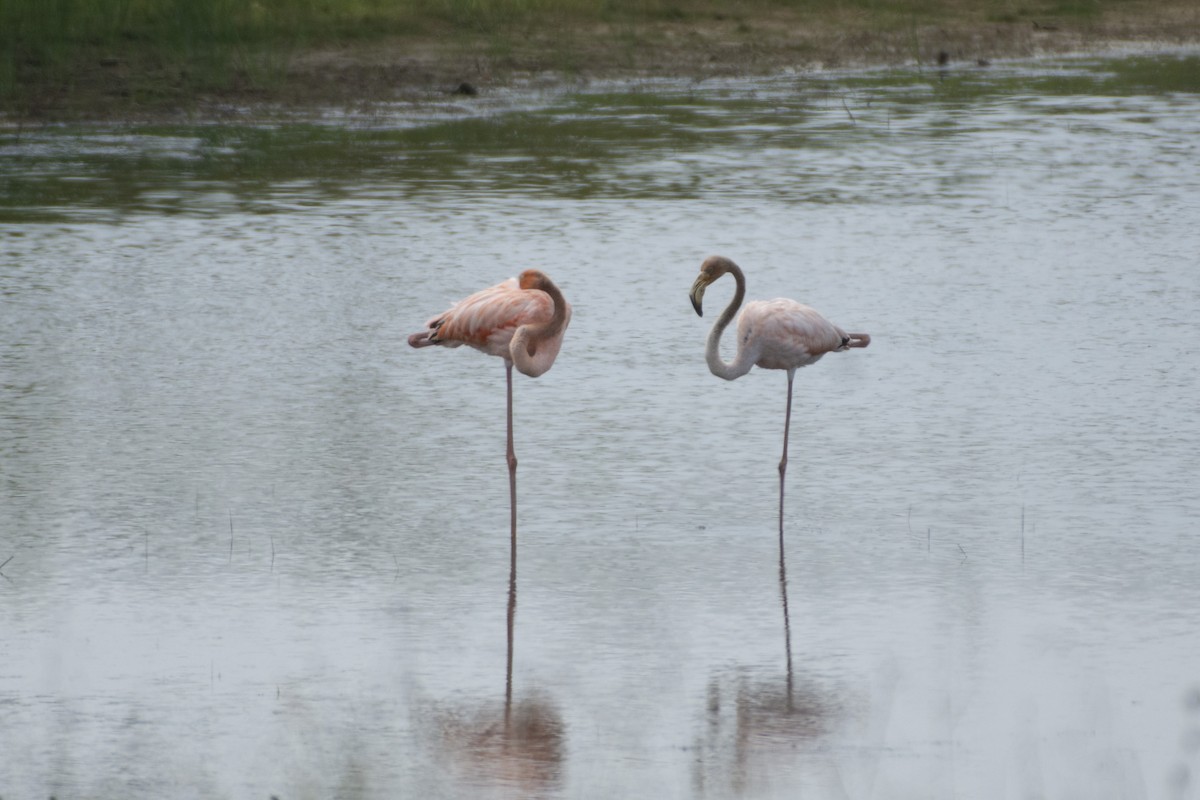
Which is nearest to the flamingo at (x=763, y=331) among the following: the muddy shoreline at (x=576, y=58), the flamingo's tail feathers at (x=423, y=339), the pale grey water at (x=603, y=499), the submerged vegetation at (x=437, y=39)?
the pale grey water at (x=603, y=499)

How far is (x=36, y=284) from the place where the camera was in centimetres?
1209

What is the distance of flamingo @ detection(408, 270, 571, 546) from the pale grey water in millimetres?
502

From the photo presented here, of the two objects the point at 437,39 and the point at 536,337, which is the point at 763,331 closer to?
the point at 536,337

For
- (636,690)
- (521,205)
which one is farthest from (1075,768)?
(521,205)

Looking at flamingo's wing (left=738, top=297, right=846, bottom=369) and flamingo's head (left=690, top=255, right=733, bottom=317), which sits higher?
flamingo's head (left=690, top=255, right=733, bottom=317)

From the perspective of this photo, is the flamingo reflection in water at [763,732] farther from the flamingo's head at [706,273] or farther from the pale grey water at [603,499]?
the flamingo's head at [706,273]

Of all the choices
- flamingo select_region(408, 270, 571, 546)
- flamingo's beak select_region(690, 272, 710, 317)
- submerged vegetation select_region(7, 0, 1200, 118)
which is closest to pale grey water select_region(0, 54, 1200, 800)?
flamingo select_region(408, 270, 571, 546)

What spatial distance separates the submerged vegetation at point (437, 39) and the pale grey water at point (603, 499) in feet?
15.4

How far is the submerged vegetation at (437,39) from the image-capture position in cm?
2011

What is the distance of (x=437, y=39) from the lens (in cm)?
2231

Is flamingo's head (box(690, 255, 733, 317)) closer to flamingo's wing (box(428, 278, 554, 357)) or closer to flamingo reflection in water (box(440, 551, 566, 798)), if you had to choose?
flamingo's wing (box(428, 278, 554, 357))

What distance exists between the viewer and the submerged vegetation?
2011cm

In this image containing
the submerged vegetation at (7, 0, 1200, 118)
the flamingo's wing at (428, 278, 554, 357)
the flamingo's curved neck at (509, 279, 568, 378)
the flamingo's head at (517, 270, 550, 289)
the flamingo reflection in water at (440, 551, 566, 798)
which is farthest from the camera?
the submerged vegetation at (7, 0, 1200, 118)

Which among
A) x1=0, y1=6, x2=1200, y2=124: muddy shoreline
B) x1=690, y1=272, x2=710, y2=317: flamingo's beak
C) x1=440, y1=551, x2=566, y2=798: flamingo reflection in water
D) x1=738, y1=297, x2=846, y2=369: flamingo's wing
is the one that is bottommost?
x1=440, y1=551, x2=566, y2=798: flamingo reflection in water
